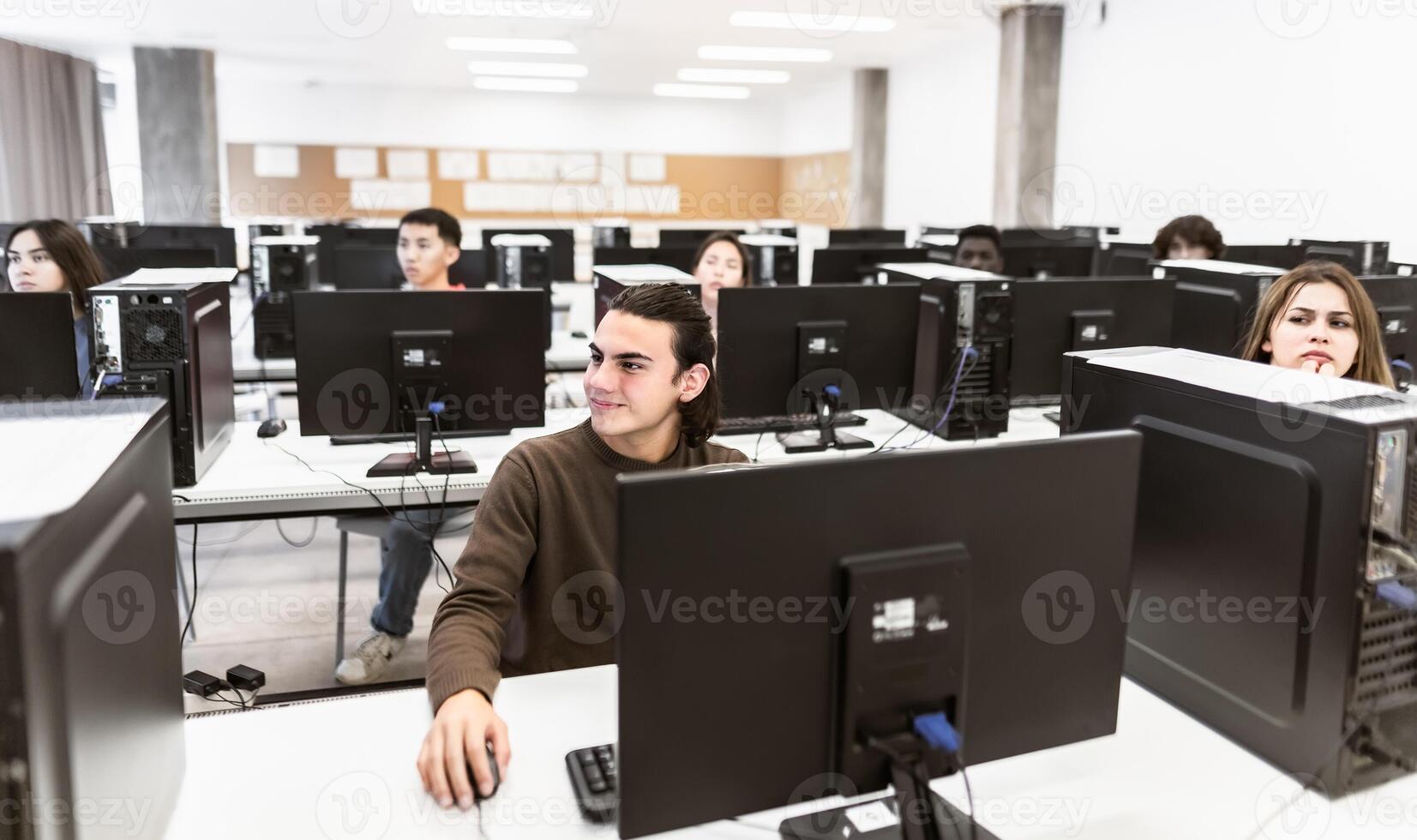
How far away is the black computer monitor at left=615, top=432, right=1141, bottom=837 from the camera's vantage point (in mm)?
877

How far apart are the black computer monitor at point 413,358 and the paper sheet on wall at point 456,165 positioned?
1117 centimetres

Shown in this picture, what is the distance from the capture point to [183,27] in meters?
8.84

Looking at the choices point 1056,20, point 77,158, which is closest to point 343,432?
point 1056,20

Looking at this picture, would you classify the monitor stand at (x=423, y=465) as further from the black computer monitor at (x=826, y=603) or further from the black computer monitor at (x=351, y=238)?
the black computer monitor at (x=351, y=238)

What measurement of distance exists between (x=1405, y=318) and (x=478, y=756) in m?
3.47

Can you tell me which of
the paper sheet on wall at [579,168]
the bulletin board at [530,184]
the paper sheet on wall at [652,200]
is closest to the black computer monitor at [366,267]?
the bulletin board at [530,184]

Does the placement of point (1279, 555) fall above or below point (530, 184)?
below

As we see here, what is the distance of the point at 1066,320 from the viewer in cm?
315

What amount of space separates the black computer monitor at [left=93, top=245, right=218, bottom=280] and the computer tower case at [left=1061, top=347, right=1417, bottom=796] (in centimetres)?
479

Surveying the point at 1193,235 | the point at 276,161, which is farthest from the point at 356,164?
the point at 1193,235

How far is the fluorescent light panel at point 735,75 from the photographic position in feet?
35.9

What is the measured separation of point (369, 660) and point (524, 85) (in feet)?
35.5

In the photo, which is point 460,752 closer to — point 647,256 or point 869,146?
point 647,256

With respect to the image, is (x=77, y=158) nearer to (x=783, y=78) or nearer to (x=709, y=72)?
(x=709, y=72)
